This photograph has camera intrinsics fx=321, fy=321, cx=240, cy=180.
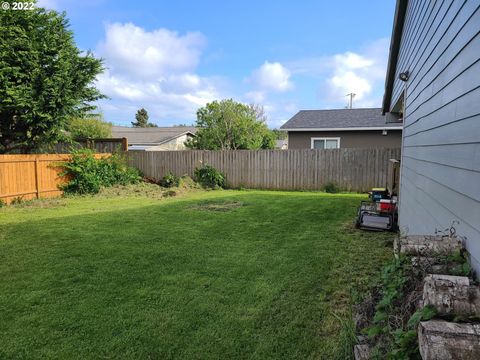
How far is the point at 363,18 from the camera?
9633 millimetres

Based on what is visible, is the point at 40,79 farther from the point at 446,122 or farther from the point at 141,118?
the point at 141,118

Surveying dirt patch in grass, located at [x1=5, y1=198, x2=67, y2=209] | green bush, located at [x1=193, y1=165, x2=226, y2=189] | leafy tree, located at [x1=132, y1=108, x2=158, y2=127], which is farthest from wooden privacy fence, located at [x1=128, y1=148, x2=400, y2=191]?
leafy tree, located at [x1=132, y1=108, x2=158, y2=127]

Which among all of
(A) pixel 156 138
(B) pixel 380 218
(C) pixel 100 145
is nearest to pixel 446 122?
(B) pixel 380 218

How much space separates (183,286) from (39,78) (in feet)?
29.3

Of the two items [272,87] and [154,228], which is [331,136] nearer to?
[154,228]

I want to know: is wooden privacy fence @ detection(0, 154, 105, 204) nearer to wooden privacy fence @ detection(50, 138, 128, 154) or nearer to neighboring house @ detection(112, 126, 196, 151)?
wooden privacy fence @ detection(50, 138, 128, 154)

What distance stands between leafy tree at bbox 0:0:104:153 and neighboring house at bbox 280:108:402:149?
8.65 meters

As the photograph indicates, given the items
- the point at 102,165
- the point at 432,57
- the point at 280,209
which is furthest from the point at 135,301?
the point at 102,165

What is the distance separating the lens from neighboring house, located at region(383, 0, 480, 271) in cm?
189

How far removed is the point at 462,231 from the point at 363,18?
952 cm

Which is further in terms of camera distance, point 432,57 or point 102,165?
point 102,165

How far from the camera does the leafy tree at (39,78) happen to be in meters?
8.79

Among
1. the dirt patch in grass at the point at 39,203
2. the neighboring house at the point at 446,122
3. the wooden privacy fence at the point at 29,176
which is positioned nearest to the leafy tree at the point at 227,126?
→ the wooden privacy fence at the point at 29,176

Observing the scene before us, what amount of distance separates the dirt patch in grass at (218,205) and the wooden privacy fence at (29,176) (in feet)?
16.8
